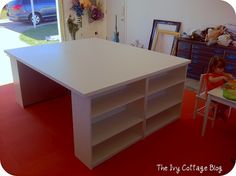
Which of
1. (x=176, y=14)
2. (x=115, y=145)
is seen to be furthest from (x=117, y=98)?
(x=176, y=14)

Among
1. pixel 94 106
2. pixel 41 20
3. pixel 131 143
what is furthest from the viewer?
pixel 41 20

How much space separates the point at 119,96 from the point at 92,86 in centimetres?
42

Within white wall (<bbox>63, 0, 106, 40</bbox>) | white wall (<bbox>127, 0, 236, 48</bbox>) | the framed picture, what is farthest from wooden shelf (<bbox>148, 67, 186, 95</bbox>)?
white wall (<bbox>63, 0, 106, 40</bbox>)

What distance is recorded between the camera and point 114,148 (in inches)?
85.0

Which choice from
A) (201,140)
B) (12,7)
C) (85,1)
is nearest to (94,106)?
(201,140)

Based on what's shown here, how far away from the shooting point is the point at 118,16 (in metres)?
5.37

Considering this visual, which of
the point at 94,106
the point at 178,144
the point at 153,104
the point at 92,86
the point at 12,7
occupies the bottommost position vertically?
the point at 178,144

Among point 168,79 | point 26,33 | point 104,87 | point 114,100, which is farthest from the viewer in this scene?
point 26,33

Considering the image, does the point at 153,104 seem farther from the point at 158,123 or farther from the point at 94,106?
the point at 94,106

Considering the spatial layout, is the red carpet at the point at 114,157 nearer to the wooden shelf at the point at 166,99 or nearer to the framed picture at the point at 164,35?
the wooden shelf at the point at 166,99

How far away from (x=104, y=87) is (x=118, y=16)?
3931 millimetres

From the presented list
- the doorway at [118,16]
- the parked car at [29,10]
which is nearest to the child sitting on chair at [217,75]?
the doorway at [118,16]

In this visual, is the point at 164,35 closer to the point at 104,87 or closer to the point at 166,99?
the point at 166,99

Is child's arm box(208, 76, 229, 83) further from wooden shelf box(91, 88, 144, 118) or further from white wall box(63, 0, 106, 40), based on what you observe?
white wall box(63, 0, 106, 40)
